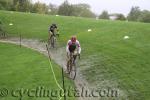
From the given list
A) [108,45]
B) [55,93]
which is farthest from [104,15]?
[55,93]

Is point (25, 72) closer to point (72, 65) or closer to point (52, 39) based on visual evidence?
point (72, 65)

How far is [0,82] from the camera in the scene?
32062mm

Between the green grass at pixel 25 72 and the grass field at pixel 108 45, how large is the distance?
387 cm

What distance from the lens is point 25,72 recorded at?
34.3m

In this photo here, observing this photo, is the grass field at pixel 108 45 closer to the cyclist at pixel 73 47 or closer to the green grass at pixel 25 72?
the cyclist at pixel 73 47

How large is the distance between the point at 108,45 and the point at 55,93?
18.0 metres

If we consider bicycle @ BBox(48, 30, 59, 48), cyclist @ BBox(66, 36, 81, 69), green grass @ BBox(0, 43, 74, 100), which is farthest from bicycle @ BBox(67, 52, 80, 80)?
bicycle @ BBox(48, 30, 59, 48)

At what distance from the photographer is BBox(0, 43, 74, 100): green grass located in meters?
29.9

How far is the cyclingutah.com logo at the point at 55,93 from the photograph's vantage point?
2742 cm

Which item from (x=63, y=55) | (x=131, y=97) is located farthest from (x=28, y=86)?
(x=63, y=55)

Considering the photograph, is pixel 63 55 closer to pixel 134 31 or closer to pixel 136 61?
pixel 136 61

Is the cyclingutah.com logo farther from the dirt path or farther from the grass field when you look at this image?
the grass field

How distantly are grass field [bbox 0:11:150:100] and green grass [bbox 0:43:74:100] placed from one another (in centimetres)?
387

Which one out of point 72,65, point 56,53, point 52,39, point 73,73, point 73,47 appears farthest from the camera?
point 52,39
